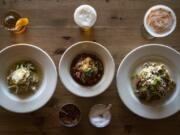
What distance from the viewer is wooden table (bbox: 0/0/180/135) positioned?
1.92 metres

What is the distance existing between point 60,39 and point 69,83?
0.22 m

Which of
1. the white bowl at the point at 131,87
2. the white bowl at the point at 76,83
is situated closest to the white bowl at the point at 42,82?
the white bowl at the point at 76,83

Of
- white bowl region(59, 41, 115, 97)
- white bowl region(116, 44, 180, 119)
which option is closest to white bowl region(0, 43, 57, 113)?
white bowl region(59, 41, 115, 97)

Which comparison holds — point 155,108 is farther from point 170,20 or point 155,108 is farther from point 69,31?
point 69,31

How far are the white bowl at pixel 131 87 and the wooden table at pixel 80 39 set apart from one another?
0.22 ft

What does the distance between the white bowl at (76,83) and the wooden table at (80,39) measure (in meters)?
0.07

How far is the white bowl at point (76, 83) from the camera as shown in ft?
6.04

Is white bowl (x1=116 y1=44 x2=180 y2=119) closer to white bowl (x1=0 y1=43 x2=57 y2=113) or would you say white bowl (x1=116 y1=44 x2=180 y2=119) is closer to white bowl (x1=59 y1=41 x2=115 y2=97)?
white bowl (x1=59 y1=41 x2=115 y2=97)

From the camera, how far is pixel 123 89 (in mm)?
1862

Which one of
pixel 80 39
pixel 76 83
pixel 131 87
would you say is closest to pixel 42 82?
pixel 76 83

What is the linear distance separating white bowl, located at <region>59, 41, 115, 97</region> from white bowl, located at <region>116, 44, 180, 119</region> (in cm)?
5

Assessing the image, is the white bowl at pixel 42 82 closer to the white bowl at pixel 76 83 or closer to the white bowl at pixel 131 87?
the white bowl at pixel 76 83

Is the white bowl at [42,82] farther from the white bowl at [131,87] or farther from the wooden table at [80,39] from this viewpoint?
the white bowl at [131,87]

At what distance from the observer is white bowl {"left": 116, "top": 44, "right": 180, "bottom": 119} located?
1854mm
